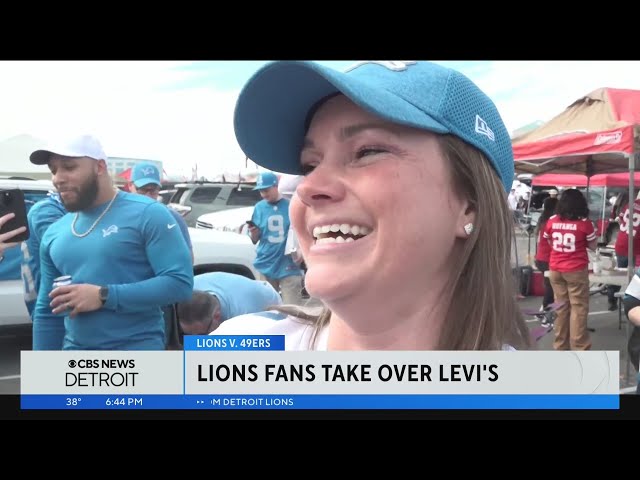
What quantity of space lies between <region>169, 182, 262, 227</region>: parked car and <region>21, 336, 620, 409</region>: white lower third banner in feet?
1.92

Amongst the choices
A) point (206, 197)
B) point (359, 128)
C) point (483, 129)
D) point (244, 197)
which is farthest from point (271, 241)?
point (483, 129)

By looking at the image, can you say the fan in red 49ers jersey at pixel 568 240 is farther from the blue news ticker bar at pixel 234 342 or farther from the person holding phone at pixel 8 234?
the person holding phone at pixel 8 234

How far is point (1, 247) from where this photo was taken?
91.7 inches

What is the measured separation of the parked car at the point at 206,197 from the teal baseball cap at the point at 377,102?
0.71 meters

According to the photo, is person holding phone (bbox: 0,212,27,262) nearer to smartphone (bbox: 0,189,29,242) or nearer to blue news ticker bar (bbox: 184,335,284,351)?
smartphone (bbox: 0,189,29,242)

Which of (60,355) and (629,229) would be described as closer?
(60,355)

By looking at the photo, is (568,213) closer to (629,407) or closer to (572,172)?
(572,172)

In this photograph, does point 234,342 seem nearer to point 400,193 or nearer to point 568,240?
point 400,193

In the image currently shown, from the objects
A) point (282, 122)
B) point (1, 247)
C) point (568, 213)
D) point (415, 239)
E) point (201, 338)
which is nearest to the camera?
point (415, 239)

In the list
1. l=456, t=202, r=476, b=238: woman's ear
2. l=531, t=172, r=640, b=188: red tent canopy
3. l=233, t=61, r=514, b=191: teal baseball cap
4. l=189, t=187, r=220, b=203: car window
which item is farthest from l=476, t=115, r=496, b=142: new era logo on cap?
l=189, t=187, r=220, b=203: car window

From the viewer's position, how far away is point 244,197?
2578mm

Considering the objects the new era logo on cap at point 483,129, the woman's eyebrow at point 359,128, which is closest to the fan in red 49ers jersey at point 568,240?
the new era logo on cap at point 483,129
